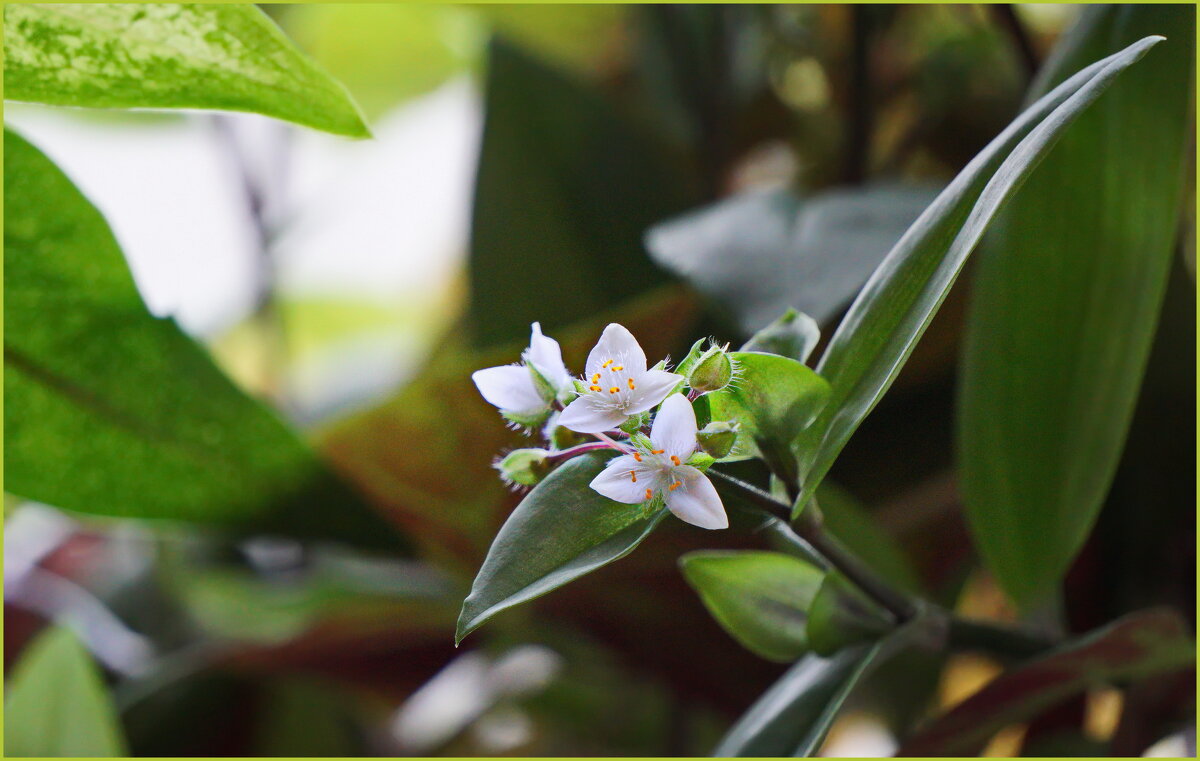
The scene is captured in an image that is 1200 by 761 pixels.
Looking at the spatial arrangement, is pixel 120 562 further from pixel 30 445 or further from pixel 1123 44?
pixel 1123 44

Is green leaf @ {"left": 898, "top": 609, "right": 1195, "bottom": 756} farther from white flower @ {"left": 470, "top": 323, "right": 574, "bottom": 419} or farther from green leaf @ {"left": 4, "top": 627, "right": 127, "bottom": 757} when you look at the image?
green leaf @ {"left": 4, "top": 627, "right": 127, "bottom": 757}

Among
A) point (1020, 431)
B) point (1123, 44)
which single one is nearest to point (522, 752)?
point (1020, 431)

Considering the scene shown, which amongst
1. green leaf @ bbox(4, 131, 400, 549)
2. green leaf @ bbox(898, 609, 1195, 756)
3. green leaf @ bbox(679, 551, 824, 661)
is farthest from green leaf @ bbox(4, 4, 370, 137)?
green leaf @ bbox(898, 609, 1195, 756)

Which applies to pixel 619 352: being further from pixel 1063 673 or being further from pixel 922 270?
pixel 1063 673

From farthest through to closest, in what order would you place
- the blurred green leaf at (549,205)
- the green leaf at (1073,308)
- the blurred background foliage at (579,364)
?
1. the blurred green leaf at (549,205)
2. the blurred background foliage at (579,364)
3. the green leaf at (1073,308)

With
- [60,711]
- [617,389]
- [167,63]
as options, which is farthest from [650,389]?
[60,711]

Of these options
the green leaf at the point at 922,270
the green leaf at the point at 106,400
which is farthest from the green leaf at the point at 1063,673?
the green leaf at the point at 106,400

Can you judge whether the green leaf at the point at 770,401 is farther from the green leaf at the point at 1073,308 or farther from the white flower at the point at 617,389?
the green leaf at the point at 1073,308
